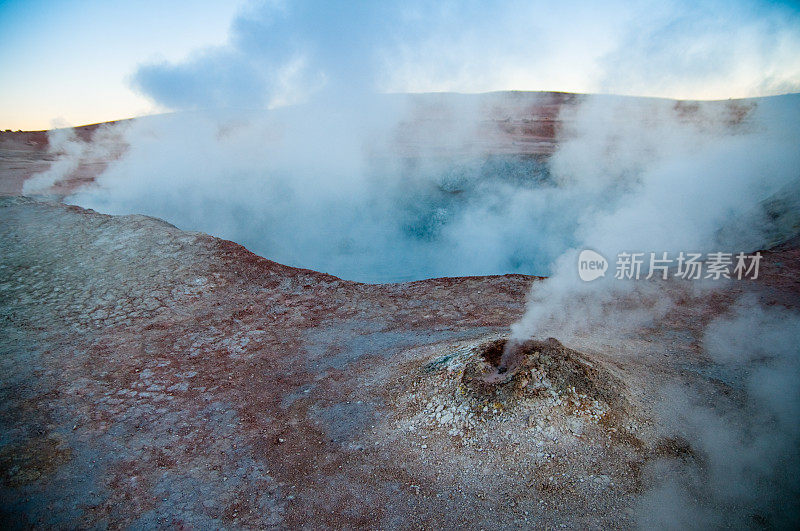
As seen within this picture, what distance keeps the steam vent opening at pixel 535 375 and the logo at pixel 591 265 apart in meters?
2.51

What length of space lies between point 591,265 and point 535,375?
352 centimetres

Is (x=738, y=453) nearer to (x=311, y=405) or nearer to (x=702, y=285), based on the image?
(x=311, y=405)

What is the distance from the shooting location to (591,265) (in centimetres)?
652

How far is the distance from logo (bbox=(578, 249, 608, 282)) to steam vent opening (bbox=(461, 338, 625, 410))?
251cm

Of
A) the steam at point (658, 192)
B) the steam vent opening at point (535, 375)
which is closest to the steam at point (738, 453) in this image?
the steam vent opening at point (535, 375)

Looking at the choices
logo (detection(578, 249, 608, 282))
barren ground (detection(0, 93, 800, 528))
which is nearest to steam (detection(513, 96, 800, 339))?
logo (detection(578, 249, 608, 282))

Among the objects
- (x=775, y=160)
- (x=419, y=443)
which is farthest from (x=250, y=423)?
(x=775, y=160)

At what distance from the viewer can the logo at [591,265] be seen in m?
6.20

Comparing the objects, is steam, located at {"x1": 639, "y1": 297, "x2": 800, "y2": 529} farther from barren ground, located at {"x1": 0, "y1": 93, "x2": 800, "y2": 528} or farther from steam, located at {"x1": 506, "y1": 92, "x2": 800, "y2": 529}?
barren ground, located at {"x1": 0, "y1": 93, "x2": 800, "y2": 528}

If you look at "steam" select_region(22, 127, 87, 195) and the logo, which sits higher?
"steam" select_region(22, 127, 87, 195)

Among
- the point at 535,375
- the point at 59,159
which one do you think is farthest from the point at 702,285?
the point at 59,159

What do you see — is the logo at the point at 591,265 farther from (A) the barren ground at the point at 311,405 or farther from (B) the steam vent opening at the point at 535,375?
(B) the steam vent opening at the point at 535,375

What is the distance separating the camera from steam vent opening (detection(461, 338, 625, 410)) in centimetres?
357

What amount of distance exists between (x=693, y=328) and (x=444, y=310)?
10.4 feet
